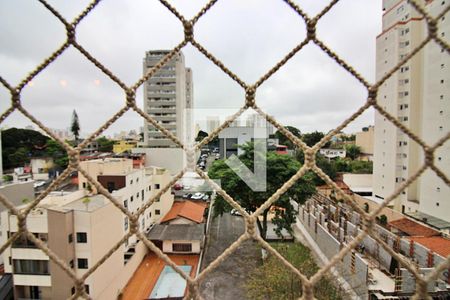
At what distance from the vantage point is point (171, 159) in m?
7.36

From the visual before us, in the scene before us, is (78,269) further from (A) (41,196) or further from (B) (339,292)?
(B) (339,292)

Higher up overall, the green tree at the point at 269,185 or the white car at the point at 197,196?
the green tree at the point at 269,185

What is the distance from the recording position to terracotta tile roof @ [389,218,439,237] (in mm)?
4629

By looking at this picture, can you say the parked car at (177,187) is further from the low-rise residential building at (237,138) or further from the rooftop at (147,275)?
the low-rise residential building at (237,138)

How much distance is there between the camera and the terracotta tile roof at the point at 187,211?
5803mm

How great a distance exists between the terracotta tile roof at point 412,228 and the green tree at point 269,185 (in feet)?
7.47

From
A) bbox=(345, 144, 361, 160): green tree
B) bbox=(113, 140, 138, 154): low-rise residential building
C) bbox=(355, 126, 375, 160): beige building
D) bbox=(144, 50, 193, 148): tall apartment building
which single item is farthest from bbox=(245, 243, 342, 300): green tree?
bbox=(355, 126, 375, 160): beige building

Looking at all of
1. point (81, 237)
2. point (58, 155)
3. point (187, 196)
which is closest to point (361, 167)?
point (187, 196)

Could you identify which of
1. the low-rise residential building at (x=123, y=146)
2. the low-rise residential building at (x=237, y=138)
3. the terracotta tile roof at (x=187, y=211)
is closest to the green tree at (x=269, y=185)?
the low-rise residential building at (x=237, y=138)

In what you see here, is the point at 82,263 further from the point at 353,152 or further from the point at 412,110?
the point at 353,152

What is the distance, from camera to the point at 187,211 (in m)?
6.20

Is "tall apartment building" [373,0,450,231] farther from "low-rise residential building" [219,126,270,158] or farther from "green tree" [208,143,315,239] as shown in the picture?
"low-rise residential building" [219,126,270,158]

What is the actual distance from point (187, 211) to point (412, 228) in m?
5.07

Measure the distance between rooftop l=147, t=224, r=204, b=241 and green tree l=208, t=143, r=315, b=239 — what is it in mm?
920
